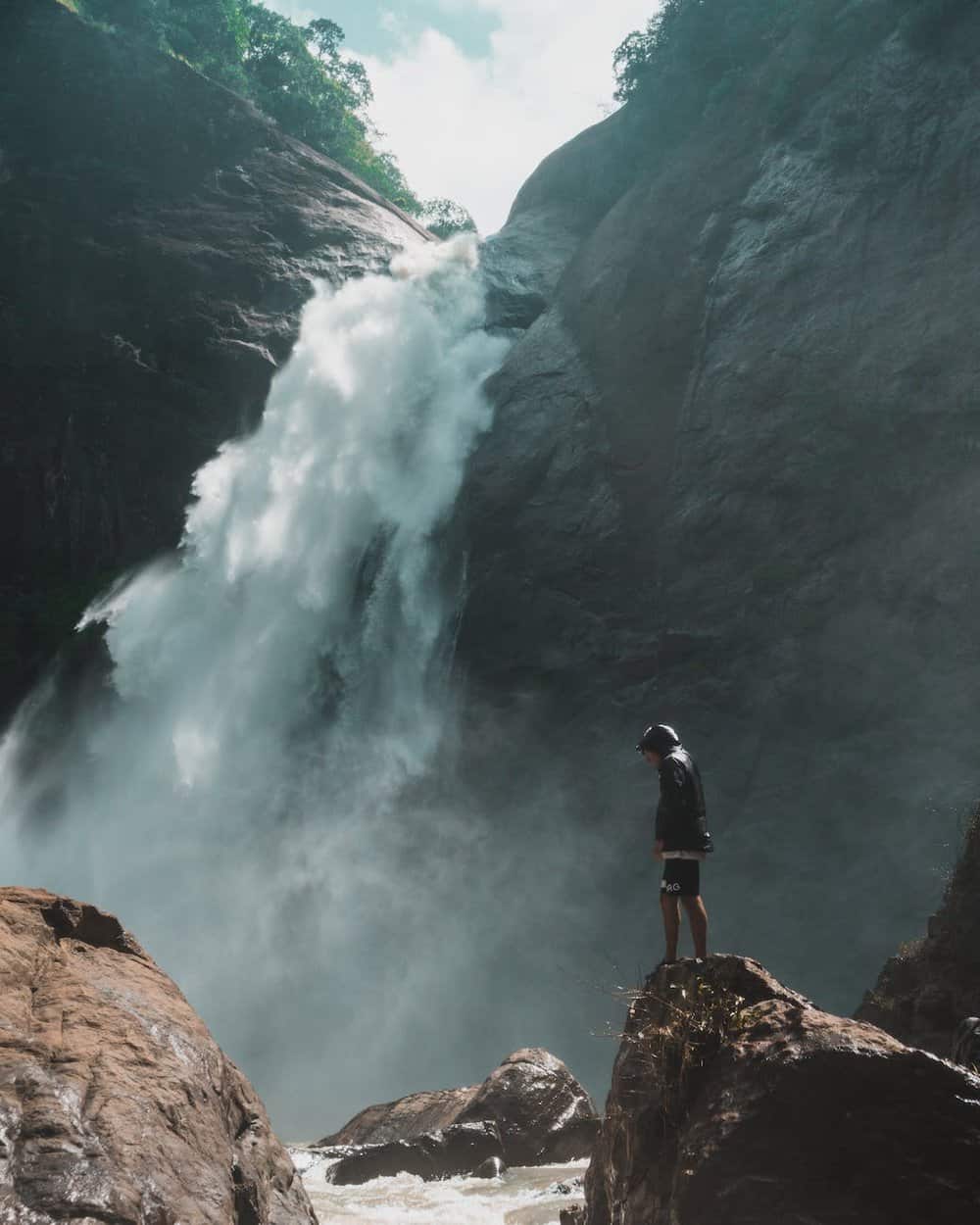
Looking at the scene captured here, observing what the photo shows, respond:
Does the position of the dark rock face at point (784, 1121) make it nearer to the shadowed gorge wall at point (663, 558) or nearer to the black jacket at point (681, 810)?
the black jacket at point (681, 810)

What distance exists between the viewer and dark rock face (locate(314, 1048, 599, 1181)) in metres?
9.85

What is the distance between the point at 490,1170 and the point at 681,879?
5578 millimetres

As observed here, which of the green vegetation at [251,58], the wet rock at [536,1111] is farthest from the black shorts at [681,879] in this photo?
the green vegetation at [251,58]

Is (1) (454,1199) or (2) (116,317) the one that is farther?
(2) (116,317)

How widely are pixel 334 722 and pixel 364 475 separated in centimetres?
742

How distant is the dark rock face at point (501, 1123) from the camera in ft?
32.3

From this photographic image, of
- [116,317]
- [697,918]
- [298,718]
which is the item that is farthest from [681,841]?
[116,317]

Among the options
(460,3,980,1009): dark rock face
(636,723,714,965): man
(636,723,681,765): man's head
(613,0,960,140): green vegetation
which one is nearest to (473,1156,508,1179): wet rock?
(636,723,714,965): man

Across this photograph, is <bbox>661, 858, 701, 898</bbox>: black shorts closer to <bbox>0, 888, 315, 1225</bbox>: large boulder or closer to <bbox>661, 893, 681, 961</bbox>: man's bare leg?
<bbox>661, 893, 681, 961</bbox>: man's bare leg

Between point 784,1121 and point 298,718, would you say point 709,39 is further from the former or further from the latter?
point 784,1121

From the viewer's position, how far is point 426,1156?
9.76 m

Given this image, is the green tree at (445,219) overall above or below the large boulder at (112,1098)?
above

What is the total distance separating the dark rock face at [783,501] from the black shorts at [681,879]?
10113mm

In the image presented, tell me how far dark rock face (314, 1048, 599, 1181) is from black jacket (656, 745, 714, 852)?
590 centimetres
